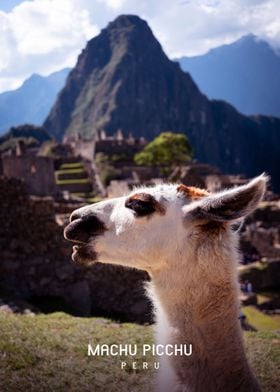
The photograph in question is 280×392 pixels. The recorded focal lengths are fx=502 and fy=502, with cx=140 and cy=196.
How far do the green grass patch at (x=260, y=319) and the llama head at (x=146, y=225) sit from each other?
820 cm

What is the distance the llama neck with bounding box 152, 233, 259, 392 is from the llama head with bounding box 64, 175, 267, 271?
0.09 m

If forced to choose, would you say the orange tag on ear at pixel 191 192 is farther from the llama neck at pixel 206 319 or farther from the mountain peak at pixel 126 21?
the mountain peak at pixel 126 21

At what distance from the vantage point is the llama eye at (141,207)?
2.53m

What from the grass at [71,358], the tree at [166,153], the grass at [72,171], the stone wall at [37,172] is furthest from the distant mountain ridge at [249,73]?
the grass at [72,171]

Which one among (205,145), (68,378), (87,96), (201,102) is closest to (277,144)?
(205,145)

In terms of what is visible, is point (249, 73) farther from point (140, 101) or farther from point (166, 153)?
point (140, 101)

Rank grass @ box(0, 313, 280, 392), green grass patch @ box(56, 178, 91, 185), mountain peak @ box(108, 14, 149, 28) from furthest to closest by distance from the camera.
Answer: mountain peak @ box(108, 14, 149, 28), green grass patch @ box(56, 178, 91, 185), grass @ box(0, 313, 280, 392)

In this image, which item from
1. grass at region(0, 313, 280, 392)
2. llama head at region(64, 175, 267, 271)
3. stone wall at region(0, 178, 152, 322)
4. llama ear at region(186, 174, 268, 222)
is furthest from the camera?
stone wall at region(0, 178, 152, 322)

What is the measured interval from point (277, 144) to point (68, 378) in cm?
8506

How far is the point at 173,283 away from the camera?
2521 mm

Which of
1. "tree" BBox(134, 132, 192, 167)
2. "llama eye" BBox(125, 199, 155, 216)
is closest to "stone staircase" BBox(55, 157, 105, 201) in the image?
"tree" BBox(134, 132, 192, 167)

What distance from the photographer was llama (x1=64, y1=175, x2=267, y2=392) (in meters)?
2.46

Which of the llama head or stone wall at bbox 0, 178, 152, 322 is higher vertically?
the llama head

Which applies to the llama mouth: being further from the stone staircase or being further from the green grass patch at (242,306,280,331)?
the stone staircase
